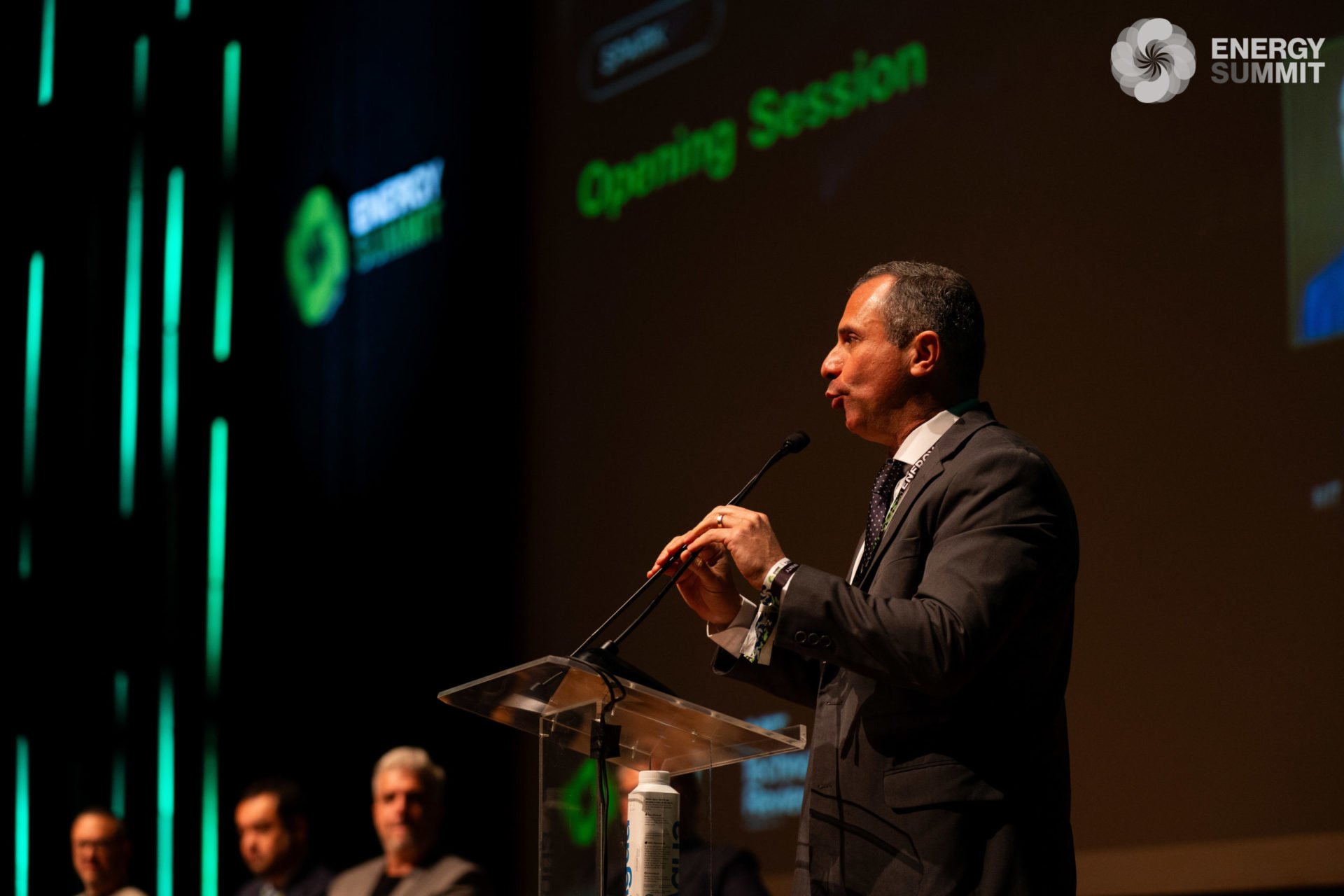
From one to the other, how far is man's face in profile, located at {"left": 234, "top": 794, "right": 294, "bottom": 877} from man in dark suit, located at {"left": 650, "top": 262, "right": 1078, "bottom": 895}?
314cm

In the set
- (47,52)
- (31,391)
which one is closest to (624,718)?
(31,391)

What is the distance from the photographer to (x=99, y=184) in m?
6.70

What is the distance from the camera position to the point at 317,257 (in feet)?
20.1

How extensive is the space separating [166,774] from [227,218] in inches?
91.3

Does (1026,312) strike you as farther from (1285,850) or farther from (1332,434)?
(1285,850)

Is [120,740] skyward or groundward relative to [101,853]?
skyward

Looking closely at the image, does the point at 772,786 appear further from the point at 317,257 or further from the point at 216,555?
the point at 317,257

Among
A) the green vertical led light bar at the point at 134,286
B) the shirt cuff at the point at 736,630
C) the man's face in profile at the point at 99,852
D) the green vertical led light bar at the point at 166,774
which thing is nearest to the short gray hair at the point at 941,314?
the shirt cuff at the point at 736,630

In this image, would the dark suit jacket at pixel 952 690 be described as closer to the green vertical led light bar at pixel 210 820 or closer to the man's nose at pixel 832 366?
the man's nose at pixel 832 366

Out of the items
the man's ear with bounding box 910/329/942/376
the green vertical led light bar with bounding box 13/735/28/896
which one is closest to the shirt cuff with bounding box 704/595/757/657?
the man's ear with bounding box 910/329/942/376

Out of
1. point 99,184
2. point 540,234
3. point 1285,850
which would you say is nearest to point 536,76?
point 540,234

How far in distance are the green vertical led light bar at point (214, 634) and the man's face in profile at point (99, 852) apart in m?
0.51

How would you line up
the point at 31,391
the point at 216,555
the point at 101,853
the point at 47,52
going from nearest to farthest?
the point at 101,853
the point at 216,555
the point at 31,391
the point at 47,52

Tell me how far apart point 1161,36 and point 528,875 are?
339cm
